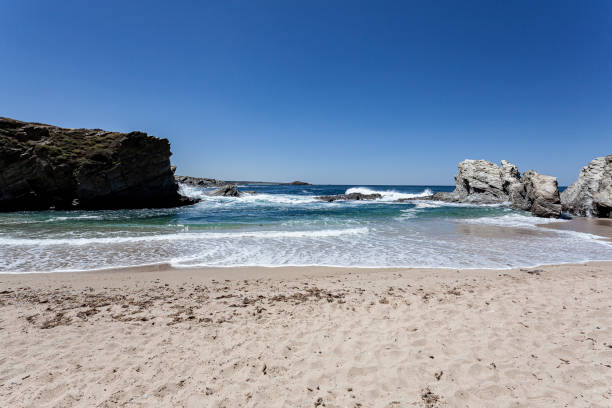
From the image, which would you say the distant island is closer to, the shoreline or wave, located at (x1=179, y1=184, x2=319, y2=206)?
wave, located at (x1=179, y1=184, x2=319, y2=206)

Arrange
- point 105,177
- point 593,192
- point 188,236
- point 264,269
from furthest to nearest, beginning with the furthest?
point 105,177 → point 593,192 → point 188,236 → point 264,269

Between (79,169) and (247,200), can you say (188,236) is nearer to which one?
(79,169)

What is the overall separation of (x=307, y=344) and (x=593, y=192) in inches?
1333

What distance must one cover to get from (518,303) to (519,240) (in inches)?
410

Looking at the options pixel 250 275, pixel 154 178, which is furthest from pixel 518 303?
pixel 154 178

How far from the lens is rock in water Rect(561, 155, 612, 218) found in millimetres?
23234

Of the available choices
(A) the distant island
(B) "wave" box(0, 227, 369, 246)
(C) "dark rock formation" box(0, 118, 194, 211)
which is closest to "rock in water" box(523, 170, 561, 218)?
(A) the distant island

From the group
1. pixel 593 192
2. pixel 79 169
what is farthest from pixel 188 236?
pixel 593 192

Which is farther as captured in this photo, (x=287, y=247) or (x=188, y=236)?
(x=188, y=236)

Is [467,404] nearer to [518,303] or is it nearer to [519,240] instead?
[518,303]

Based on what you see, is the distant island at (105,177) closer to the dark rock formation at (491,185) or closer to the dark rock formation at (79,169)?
the dark rock formation at (79,169)

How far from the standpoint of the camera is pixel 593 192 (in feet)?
82.0

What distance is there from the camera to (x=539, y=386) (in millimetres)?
3391

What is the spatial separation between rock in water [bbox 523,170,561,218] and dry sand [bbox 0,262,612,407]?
2143 cm
